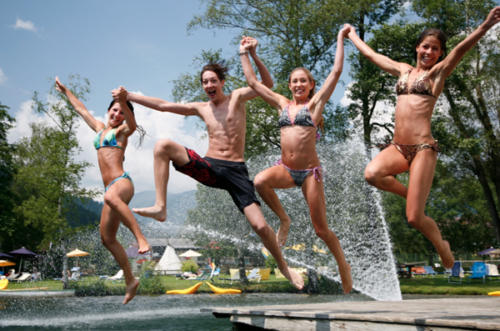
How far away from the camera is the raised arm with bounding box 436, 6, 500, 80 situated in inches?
196

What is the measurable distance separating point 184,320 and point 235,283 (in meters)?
10.3

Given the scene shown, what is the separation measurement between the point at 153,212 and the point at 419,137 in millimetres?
2919

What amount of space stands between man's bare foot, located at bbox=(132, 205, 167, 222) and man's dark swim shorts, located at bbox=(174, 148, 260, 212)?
59 centimetres

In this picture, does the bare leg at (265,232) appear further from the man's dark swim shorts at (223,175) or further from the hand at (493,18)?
the hand at (493,18)

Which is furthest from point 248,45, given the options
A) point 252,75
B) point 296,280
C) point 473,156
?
point 473,156

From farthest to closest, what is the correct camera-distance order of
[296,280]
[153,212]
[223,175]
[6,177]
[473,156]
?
[6,177]
[473,156]
[296,280]
[223,175]
[153,212]

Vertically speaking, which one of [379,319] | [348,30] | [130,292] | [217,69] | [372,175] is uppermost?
[348,30]

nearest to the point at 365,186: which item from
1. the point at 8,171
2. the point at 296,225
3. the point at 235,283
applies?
the point at 296,225

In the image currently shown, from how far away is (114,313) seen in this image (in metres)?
16.3

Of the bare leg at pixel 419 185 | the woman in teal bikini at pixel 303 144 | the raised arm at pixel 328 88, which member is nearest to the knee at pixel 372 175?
the bare leg at pixel 419 185

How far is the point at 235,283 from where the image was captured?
23953 millimetres

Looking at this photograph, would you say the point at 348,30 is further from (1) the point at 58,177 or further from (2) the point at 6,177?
(2) the point at 6,177

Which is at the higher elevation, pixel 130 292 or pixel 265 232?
pixel 265 232

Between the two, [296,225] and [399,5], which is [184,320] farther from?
[399,5]
